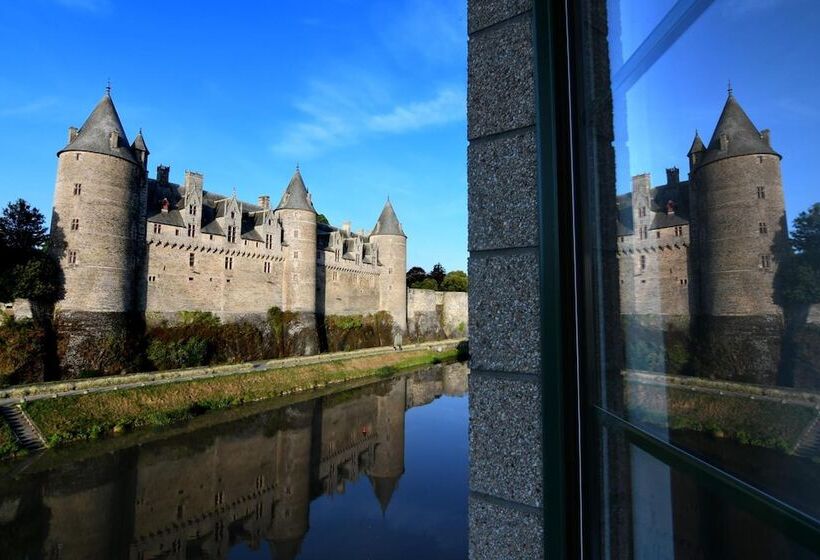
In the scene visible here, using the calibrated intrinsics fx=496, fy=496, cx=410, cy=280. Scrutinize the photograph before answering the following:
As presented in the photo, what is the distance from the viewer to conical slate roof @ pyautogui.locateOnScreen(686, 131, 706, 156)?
103 cm

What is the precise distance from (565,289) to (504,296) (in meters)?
0.26

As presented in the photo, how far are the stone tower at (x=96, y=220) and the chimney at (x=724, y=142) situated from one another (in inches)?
Answer: 934

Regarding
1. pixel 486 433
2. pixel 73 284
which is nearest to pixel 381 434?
pixel 73 284

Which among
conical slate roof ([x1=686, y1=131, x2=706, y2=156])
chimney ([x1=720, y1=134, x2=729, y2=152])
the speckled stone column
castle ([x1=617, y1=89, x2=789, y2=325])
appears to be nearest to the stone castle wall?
the speckled stone column

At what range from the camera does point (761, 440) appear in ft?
2.57

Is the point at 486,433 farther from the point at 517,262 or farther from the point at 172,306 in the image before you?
the point at 172,306

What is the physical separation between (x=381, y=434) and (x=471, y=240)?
18.3 metres

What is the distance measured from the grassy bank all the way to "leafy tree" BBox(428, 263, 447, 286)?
35298 millimetres

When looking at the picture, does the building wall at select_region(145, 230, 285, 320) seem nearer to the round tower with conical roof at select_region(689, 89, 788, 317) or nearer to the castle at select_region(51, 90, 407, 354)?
the castle at select_region(51, 90, 407, 354)

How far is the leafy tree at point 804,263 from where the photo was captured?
684 mm

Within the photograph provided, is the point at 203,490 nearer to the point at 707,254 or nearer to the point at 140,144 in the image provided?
the point at 707,254

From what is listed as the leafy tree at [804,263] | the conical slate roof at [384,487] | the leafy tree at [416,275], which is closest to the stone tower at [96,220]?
→ the conical slate roof at [384,487]

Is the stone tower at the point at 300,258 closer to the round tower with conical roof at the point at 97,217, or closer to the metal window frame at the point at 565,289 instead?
the round tower with conical roof at the point at 97,217

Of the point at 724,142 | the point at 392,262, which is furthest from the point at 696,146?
the point at 392,262
